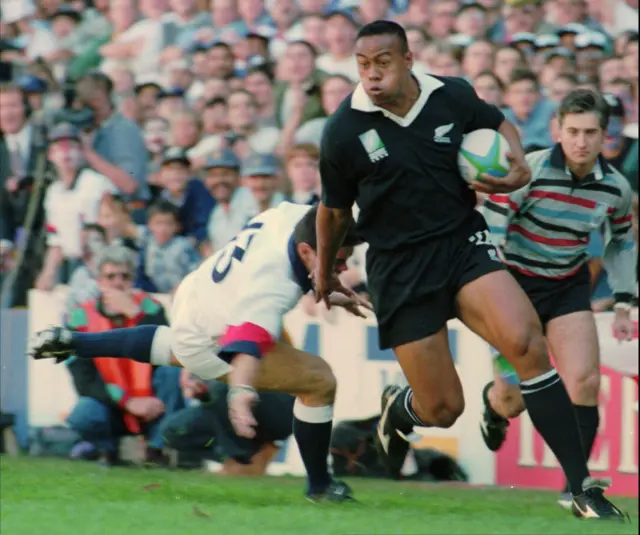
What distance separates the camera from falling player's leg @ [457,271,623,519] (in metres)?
6.18

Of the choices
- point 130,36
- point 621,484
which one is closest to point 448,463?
point 621,484

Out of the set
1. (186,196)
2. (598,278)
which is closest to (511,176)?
(598,278)

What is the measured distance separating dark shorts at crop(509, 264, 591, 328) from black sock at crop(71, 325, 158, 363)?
2157 mm

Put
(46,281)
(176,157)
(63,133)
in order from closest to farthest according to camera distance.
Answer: (176,157), (46,281), (63,133)

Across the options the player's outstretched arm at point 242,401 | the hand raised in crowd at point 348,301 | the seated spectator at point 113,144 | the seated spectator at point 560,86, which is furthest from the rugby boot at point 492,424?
the seated spectator at point 113,144

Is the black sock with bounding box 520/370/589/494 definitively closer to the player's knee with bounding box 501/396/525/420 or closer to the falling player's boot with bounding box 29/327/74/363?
the player's knee with bounding box 501/396/525/420

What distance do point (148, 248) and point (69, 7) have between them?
15.9ft

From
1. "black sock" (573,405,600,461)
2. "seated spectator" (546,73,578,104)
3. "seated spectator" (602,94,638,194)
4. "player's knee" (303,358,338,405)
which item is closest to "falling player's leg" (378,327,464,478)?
"player's knee" (303,358,338,405)

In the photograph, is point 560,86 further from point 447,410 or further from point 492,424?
point 447,410

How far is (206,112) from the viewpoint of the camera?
12.1m

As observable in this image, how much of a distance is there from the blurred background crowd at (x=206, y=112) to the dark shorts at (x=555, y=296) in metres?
1.94

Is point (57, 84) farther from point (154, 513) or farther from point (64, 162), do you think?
point (154, 513)

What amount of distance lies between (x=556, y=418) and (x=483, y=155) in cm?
125

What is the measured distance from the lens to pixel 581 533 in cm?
628
